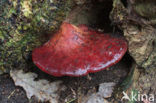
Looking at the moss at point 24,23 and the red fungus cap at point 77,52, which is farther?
the moss at point 24,23

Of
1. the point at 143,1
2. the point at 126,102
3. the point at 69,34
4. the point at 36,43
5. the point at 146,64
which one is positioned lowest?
the point at 126,102

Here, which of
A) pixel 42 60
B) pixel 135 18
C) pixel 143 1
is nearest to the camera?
pixel 143 1

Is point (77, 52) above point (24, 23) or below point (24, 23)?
below

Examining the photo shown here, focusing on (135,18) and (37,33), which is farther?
(37,33)

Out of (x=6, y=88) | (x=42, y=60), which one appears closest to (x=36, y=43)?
(x=42, y=60)

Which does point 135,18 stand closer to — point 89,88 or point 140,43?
point 140,43
